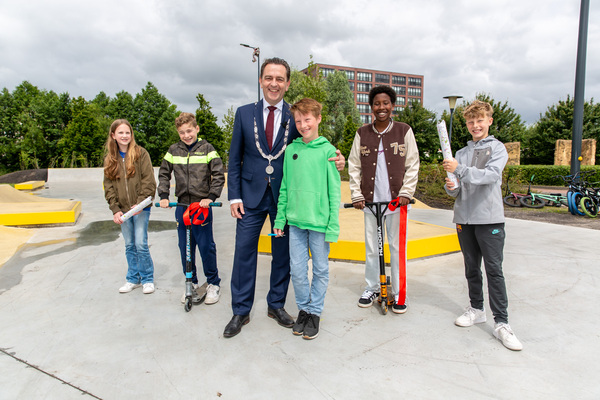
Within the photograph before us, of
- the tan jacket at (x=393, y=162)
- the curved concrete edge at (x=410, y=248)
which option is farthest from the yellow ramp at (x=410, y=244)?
the tan jacket at (x=393, y=162)

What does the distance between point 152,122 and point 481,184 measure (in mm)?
42895

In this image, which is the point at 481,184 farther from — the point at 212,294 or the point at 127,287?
the point at 127,287

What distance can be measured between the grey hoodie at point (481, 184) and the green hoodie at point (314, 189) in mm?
960

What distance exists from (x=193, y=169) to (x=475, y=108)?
254cm

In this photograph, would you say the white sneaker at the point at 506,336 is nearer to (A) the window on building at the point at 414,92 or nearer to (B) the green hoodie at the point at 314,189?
(B) the green hoodie at the point at 314,189

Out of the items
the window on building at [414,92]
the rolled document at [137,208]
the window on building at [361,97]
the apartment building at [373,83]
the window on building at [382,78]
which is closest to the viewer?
the rolled document at [137,208]

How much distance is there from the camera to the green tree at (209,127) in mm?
26016

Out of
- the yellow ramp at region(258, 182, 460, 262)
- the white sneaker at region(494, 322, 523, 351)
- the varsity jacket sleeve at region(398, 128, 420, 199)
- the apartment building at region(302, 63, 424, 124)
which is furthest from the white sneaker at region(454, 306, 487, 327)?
the apartment building at region(302, 63, 424, 124)

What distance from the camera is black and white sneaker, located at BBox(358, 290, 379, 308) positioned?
3.25 meters

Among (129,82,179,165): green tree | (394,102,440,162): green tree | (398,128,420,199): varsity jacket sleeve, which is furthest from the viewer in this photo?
(129,82,179,165): green tree

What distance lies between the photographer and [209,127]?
2623cm

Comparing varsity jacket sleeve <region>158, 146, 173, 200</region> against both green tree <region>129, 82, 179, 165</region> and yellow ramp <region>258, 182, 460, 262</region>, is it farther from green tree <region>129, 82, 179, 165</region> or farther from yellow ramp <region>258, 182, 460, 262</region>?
green tree <region>129, 82, 179, 165</region>

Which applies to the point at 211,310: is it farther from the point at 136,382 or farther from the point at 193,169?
the point at 193,169

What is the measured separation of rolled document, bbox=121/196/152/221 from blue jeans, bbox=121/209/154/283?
204mm
